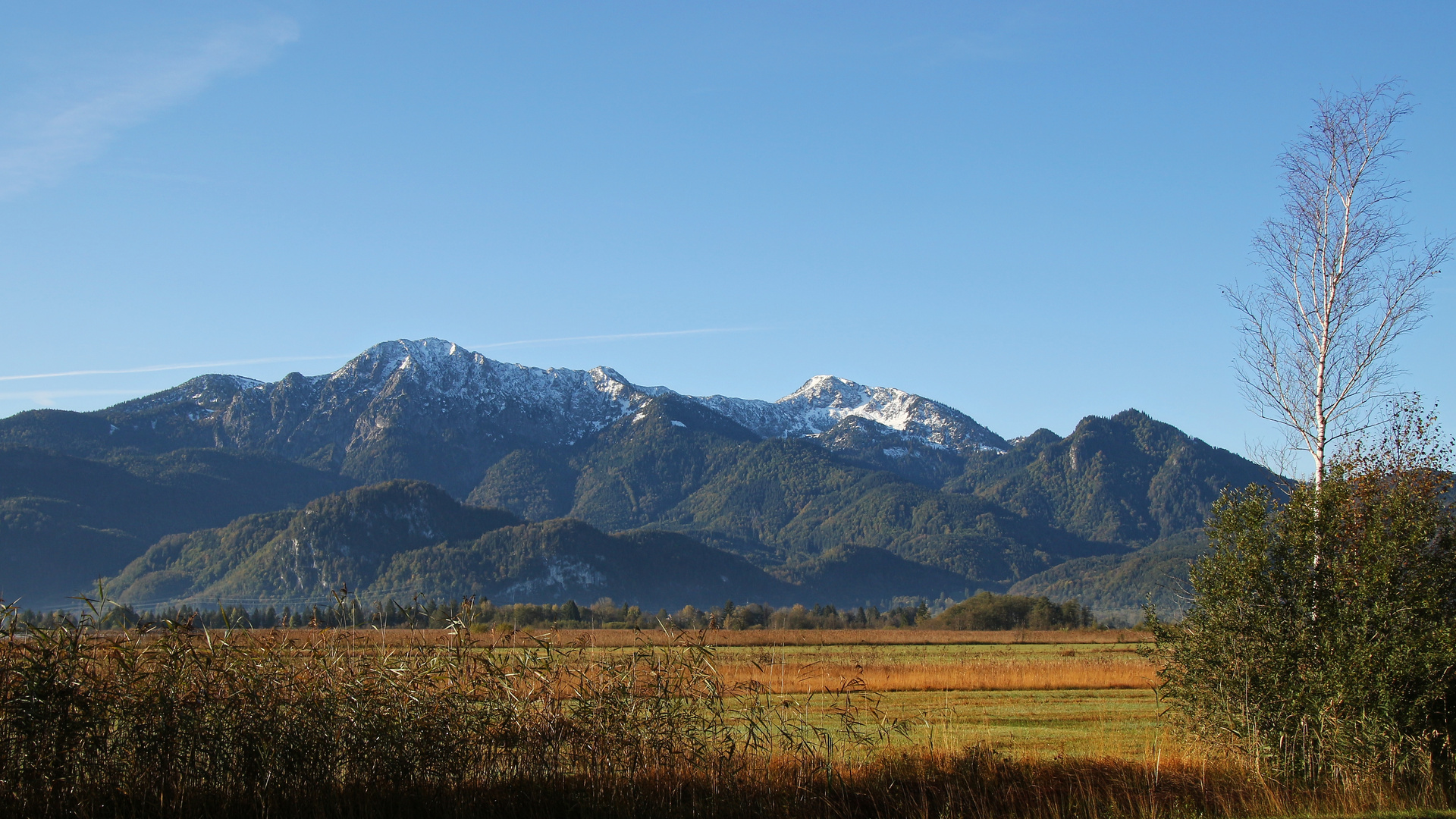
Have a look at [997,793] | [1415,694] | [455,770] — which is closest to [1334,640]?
[1415,694]

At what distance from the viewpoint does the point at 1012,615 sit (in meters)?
132

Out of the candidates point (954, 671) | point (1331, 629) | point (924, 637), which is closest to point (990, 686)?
point (954, 671)

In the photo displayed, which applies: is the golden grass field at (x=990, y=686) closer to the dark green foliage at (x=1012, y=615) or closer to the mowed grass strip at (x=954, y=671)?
the mowed grass strip at (x=954, y=671)

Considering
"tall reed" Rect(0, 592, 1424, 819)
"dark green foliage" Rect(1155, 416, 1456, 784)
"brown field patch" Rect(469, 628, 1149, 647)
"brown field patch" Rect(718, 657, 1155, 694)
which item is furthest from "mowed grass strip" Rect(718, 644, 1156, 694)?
"brown field patch" Rect(469, 628, 1149, 647)

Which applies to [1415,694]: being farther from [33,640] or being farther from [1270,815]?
[33,640]

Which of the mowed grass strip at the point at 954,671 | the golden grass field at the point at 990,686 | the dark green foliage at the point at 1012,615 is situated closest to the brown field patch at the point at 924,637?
the golden grass field at the point at 990,686

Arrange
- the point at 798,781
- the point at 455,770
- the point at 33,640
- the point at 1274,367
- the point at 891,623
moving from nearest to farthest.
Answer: the point at 33,640
the point at 455,770
the point at 798,781
the point at 1274,367
the point at 891,623

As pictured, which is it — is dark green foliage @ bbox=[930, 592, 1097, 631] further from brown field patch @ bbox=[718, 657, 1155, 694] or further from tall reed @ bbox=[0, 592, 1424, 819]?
tall reed @ bbox=[0, 592, 1424, 819]

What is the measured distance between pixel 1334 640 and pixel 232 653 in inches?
717

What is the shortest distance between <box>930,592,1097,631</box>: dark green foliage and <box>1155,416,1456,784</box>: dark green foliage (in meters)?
108

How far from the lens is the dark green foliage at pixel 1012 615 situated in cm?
Answer: 12738

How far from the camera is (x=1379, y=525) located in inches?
746

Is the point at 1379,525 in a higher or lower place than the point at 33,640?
higher

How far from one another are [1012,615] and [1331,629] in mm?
118089
